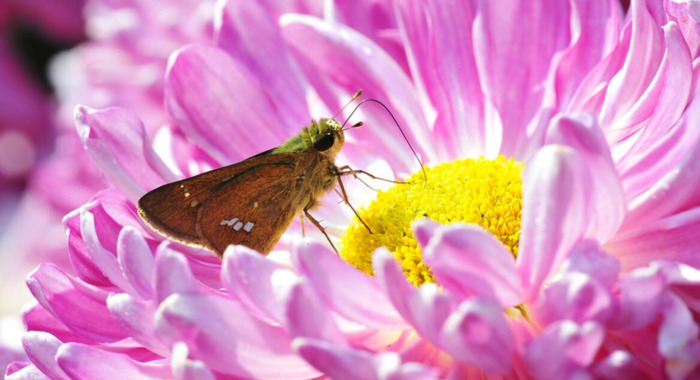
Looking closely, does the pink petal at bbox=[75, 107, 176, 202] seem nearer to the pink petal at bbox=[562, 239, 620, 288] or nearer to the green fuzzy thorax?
the green fuzzy thorax

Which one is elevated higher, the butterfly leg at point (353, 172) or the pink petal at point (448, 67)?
the pink petal at point (448, 67)

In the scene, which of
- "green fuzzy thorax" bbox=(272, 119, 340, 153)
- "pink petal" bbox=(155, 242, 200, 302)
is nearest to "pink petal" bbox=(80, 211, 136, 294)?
"pink petal" bbox=(155, 242, 200, 302)

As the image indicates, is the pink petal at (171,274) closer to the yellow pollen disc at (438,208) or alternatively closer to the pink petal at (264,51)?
the yellow pollen disc at (438,208)

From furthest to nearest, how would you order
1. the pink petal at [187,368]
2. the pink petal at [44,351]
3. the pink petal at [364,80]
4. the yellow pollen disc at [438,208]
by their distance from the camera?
the pink petal at [364,80] → the yellow pollen disc at [438,208] → the pink petal at [44,351] → the pink petal at [187,368]

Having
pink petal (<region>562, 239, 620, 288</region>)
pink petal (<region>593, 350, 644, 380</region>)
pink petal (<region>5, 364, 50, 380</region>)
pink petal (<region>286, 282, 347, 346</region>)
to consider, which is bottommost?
pink petal (<region>593, 350, 644, 380</region>)

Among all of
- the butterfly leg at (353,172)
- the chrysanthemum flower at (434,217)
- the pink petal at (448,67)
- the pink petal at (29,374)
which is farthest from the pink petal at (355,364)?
the pink petal at (448,67)

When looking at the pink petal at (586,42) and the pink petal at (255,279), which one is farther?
the pink petal at (586,42)
